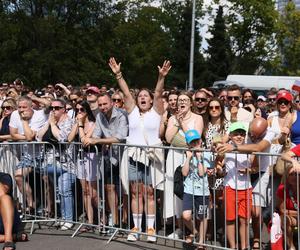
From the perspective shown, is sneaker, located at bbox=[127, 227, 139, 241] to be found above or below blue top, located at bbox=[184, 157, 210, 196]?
below

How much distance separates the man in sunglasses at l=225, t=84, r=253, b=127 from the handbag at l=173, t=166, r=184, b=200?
1.30 metres

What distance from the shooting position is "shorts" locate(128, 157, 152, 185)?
23.7 ft

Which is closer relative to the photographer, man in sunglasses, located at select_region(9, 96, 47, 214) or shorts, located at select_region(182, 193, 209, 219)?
shorts, located at select_region(182, 193, 209, 219)

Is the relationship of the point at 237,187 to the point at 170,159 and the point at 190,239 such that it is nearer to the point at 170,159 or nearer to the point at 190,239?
the point at 190,239

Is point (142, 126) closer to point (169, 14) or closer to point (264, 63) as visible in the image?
point (264, 63)

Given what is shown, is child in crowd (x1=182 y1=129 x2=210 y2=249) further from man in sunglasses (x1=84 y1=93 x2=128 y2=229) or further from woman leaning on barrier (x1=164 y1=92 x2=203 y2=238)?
man in sunglasses (x1=84 y1=93 x2=128 y2=229)

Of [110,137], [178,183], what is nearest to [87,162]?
[110,137]

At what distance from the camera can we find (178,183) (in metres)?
6.68

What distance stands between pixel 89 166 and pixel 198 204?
179cm

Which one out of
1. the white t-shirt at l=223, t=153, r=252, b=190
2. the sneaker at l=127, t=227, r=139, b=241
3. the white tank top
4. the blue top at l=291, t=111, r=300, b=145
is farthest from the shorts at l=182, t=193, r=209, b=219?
the blue top at l=291, t=111, r=300, b=145

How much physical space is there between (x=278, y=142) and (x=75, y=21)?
3213 centimetres

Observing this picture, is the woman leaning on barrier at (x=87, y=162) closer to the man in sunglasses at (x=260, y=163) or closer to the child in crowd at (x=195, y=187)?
the child in crowd at (x=195, y=187)

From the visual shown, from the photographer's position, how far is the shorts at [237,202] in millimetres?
6281

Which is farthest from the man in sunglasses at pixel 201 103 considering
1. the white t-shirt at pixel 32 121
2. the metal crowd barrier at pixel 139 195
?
the white t-shirt at pixel 32 121
